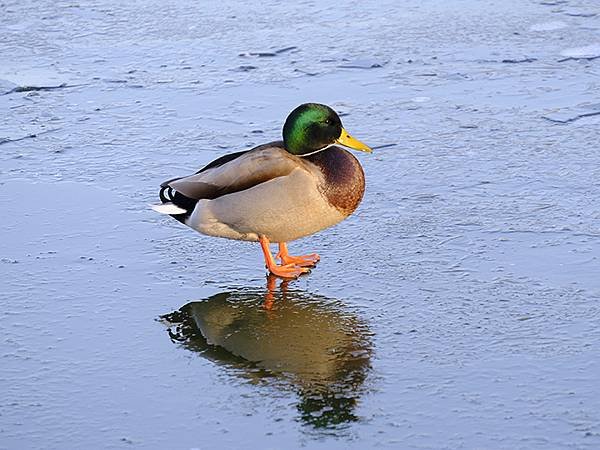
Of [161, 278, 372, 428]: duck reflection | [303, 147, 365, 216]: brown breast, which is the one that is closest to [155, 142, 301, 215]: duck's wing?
[303, 147, 365, 216]: brown breast

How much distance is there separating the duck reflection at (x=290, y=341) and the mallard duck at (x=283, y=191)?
8.7 inches

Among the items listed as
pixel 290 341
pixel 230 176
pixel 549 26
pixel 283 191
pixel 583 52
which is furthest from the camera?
pixel 549 26

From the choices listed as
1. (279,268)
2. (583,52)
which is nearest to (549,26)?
(583,52)

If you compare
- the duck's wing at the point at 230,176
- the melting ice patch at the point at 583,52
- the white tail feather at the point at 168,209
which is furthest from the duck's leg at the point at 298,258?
the melting ice patch at the point at 583,52

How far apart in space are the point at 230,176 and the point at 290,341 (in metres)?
0.92

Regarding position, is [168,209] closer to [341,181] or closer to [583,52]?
[341,181]

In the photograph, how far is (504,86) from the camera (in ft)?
21.9

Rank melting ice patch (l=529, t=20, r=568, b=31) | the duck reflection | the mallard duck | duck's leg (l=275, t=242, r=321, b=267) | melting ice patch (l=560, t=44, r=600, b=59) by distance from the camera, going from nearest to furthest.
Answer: the duck reflection, the mallard duck, duck's leg (l=275, t=242, r=321, b=267), melting ice patch (l=560, t=44, r=600, b=59), melting ice patch (l=529, t=20, r=568, b=31)

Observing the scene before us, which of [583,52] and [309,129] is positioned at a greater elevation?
[309,129]

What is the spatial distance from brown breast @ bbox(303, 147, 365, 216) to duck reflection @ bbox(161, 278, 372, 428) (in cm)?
39

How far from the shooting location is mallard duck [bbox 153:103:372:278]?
15.1ft

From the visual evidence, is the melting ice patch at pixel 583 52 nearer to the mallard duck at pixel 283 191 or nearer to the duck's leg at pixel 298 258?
the mallard duck at pixel 283 191

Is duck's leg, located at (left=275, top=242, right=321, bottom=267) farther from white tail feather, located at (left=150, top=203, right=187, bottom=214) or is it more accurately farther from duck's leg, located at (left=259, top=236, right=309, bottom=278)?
white tail feather, located at (left=150, top=203, right=187, bottom=214)

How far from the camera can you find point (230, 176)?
471 centimetres
